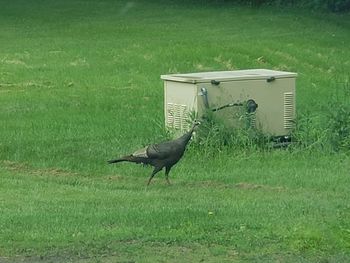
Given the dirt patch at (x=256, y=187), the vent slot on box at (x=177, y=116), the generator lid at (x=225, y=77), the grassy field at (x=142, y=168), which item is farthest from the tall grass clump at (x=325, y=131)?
the dirt patch at (x=256, y=187)

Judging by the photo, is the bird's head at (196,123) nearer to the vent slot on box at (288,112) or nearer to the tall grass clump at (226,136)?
the tall grass clump at (226,136)

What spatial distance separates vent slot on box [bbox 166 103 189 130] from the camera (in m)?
13.6

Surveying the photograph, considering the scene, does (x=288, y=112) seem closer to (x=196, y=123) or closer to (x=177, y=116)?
(x=177, y=116)

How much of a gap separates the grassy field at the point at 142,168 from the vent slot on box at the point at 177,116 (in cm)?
22

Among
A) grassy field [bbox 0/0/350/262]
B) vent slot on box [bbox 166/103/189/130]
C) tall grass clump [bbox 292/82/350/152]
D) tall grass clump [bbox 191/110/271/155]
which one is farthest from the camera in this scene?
vent slot on box [bbox 166/103/189/130]

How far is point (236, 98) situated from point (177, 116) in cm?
78

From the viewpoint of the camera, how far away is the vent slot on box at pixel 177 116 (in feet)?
44.5

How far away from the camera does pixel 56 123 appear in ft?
51.9

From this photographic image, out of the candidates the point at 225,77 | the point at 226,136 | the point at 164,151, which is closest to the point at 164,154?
the point at 164,151

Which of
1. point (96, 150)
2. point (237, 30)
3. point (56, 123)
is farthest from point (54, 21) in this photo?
point (96, 150)

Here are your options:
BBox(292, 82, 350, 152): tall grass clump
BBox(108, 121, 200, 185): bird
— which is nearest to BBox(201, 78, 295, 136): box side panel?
BBox(292, 82, 350, 152): tall grass clump

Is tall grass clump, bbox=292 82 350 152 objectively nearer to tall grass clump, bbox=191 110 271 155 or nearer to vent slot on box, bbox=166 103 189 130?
tall grass clump, bbox=191 110 271 155

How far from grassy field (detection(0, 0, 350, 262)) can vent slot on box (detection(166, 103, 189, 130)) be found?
22cm

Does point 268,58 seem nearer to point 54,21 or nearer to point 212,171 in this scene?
Answer: point 54,21
